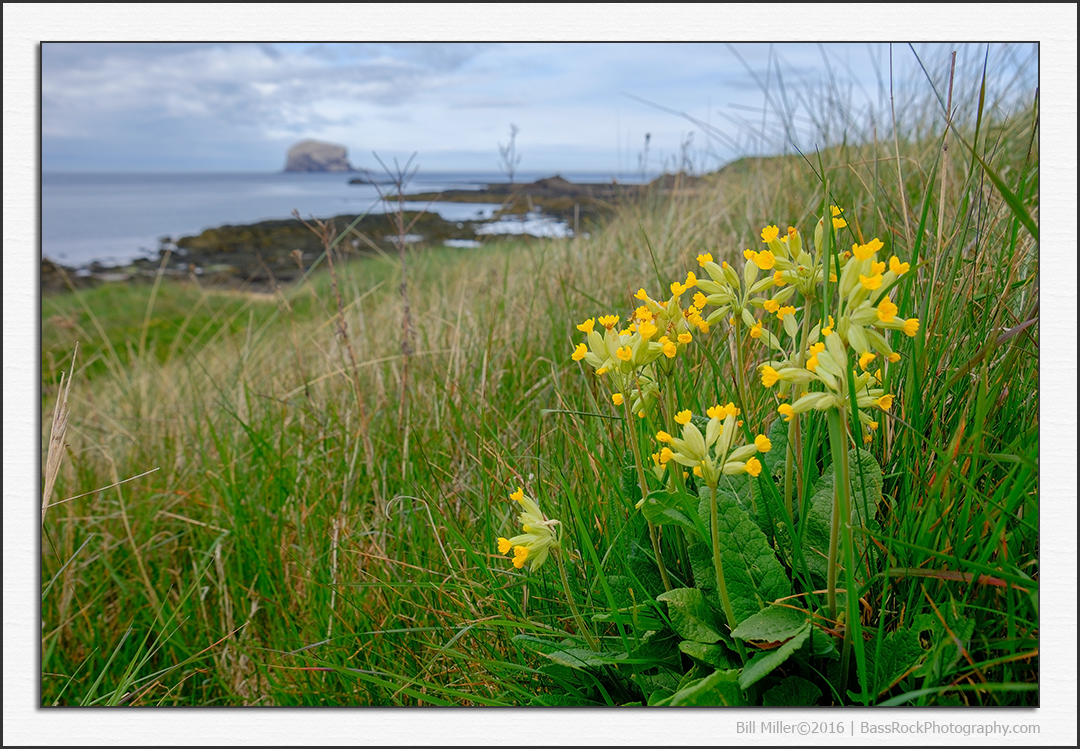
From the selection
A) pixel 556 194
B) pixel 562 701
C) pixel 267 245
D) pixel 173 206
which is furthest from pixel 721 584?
pixel 173 206

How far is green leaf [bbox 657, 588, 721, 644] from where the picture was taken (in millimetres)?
1163

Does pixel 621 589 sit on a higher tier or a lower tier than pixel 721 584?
lower

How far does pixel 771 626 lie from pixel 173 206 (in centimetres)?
2748

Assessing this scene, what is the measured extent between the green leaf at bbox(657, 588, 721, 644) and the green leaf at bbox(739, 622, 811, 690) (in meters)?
0.08

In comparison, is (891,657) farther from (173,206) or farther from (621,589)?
(173,206)

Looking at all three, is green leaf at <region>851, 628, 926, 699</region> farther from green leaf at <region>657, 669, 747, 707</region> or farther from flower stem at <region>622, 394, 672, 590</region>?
flower stem at <region>622, 394, 672, 590</region>

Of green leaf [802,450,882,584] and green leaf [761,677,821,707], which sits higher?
green leaf [802,450,882,584]

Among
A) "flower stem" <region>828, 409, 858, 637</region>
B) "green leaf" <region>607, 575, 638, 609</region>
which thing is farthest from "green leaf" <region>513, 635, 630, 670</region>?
"flower stem" <region>828, 409, 858, 637</region>

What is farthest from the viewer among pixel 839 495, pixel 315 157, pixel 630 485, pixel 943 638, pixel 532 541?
pixel 315 157

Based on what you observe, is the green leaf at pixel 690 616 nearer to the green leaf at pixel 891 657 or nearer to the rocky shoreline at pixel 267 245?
the green leaf at pixel 891 657

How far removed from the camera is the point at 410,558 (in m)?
1.97

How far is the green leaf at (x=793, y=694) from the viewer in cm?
119

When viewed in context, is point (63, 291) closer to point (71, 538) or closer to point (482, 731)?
point (71, 538)

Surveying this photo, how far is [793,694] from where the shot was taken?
121cm
